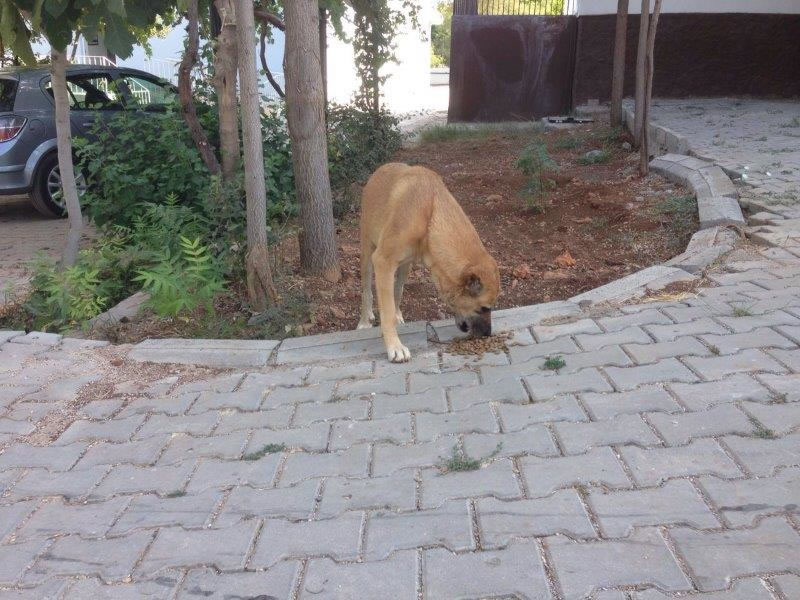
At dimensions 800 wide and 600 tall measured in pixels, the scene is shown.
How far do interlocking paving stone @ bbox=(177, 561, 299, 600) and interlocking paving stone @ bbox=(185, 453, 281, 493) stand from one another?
530 mm

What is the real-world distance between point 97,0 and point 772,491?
420cm

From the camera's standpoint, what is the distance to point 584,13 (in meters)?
12.8

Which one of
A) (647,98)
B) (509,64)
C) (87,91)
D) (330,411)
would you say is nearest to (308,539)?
(330,411)

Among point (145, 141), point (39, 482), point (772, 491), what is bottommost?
point (39, 482)

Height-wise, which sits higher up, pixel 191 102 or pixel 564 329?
pixel 191 102

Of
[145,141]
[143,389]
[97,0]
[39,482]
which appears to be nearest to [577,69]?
[145,141]

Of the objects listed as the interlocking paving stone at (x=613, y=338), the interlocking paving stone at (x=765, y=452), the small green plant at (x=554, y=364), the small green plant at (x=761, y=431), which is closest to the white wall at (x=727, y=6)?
the interlocking paving stone at (x=613, y=338)

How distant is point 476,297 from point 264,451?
143 centimetres

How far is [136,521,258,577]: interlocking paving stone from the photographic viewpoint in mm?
2439

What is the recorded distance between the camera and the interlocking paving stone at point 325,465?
2926 mm

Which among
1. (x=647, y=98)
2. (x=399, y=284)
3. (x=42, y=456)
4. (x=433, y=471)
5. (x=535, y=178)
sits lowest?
(x=42, y=456)

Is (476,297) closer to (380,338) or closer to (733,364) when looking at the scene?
(380,338)

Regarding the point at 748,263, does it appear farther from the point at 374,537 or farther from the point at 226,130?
the point at 226,130

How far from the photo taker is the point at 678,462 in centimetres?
277
